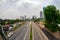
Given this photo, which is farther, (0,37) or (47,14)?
(47,14)

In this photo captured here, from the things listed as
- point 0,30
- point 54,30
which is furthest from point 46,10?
point 0,30

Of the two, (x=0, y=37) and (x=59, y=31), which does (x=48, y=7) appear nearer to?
(x=59, y=31)

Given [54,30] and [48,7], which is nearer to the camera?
[54,30]

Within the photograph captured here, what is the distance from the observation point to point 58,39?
1747 inches

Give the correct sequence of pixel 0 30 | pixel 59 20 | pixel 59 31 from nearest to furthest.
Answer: pixel 0 30 < pixel 59 31 < pixel 59 20

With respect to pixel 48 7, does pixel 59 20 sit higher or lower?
lower

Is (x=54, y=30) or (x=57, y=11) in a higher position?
(x=57, y=11)

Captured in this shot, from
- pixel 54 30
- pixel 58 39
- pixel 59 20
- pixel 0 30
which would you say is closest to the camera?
pixel 0 30

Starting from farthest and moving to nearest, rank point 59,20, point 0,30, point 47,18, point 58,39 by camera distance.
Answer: point 47,18 → point 59,20 → point 58,39 → point 0,30

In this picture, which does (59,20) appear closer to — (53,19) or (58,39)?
(53,19)

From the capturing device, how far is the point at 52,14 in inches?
3851

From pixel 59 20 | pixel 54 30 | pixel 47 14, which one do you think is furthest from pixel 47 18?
pixel 54 30

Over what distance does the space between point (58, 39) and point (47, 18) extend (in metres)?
57.4

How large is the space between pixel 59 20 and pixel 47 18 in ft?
30.1
